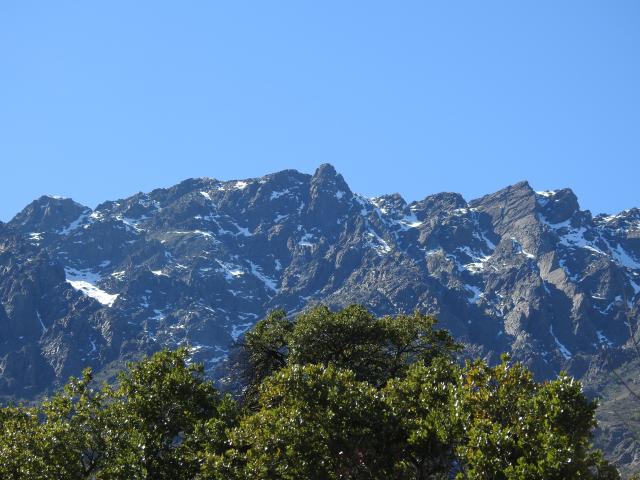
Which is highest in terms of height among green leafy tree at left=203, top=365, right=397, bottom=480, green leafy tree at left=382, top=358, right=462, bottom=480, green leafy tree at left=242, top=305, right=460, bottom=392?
green leafy tree at left=242, top=305, right=460, bottom=392

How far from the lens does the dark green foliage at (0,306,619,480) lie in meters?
36.7

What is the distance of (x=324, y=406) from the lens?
41.3m

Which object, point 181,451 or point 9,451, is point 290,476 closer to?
point 181,451

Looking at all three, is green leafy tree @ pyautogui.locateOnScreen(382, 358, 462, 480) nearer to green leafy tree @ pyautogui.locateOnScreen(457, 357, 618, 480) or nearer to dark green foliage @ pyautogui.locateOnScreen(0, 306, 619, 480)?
dark green foliage @ pyautogui.locateOnScreen(0, 306, 619, 480)

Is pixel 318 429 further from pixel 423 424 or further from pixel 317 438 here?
pixel 423 424

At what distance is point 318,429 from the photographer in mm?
40375

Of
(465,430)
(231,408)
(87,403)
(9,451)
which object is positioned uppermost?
(465,430)

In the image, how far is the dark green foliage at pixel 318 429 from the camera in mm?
36719

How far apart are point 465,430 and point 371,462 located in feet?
16.3

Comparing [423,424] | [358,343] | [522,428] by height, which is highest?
[358,343]

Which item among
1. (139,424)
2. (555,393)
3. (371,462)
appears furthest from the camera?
(139,424)

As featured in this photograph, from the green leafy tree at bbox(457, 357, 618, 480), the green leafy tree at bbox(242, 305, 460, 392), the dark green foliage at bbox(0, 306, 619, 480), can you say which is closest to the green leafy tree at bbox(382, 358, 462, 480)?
the dark green foliage at bbox(0, 306, 619, 480)

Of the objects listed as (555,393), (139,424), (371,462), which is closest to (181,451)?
(139,424)

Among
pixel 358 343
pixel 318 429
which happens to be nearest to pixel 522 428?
pixel 318 429
